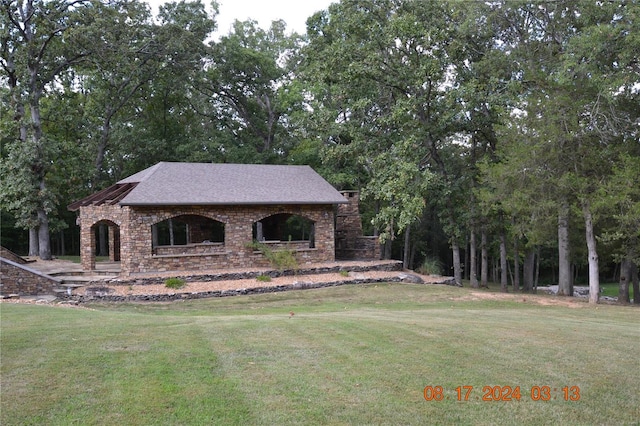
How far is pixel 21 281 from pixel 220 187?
7513 mm

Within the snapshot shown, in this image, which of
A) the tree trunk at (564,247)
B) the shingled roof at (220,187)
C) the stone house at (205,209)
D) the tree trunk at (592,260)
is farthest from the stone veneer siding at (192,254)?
the tree trunk at (592,260)

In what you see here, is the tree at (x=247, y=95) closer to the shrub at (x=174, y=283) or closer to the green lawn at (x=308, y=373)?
the shrub at (x=174, y=283)

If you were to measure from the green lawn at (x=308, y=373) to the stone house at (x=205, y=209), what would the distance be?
9244 millimetres

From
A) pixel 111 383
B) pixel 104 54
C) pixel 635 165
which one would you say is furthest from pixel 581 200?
pixel 104 54

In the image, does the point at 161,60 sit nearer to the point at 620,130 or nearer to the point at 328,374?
the point at 620,130

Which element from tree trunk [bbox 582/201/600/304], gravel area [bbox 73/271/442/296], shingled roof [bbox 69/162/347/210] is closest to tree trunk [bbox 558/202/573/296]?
tree trunk [bbox 582/201/600/304]

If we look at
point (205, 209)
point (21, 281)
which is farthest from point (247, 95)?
point (21, 281)

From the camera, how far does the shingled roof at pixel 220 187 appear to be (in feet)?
58.2

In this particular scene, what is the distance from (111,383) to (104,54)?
2210 centimetres

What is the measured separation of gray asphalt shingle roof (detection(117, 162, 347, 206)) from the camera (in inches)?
700

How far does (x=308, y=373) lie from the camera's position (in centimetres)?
521

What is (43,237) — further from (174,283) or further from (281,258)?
(281,258)

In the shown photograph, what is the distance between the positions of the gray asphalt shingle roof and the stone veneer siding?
0.49 m
